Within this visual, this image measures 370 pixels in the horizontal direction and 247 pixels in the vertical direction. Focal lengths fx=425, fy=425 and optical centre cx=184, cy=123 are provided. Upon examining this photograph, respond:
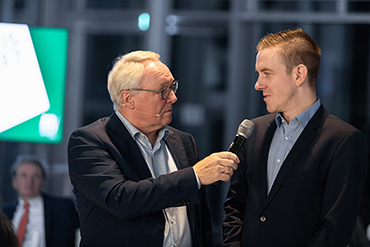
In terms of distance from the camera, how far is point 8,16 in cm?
530

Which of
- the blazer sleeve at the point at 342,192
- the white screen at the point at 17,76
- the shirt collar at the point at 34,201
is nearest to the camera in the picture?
the blazer sleeve at the point at 342,192

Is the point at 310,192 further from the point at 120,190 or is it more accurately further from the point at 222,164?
the point at 120,190

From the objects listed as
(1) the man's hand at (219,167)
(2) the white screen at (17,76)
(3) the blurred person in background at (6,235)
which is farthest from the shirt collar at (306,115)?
(2) the white screen at (17,76)

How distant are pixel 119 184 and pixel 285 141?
2.46ft

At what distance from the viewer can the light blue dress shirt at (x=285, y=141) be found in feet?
6.07

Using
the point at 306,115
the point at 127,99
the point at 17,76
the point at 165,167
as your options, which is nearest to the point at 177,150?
the point at 165,167

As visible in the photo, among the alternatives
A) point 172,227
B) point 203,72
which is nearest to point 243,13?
point 203,72

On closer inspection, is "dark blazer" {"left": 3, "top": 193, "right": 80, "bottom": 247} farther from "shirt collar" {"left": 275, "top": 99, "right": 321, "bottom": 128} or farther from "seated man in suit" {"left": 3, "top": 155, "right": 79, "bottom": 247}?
"shirt collar" {"left": 275, "top": 99, "right": 321, "bottom": 128}

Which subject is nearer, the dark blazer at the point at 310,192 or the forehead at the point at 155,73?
the dark blazer at the point at 310,192

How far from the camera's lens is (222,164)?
1.72 metres

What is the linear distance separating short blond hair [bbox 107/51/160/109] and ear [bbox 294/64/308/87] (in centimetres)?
74

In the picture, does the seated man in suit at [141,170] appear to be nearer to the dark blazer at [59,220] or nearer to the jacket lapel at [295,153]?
the jacket lapel at [295,153]

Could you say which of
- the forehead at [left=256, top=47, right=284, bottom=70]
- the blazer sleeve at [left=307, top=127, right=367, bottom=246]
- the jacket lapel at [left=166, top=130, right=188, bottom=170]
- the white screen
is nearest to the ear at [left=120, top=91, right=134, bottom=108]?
the jacket lapel at [left=166, top=130, right=188, bottom=170]

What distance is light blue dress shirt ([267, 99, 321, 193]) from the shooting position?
1850 millimetres
